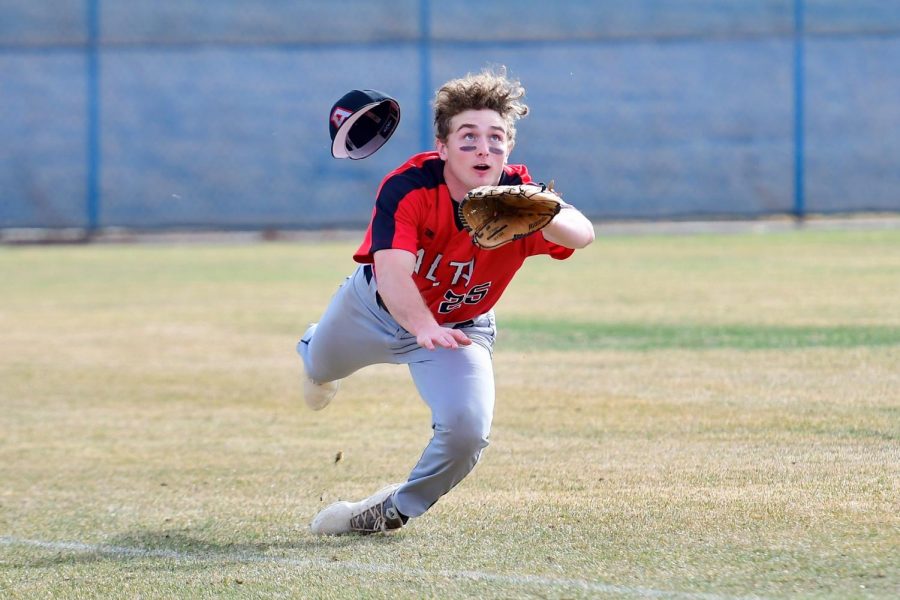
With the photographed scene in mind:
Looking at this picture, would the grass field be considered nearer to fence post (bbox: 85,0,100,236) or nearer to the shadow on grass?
the shadow on grass

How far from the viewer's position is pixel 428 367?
16.1ft

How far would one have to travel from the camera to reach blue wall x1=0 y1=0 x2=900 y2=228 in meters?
18.5

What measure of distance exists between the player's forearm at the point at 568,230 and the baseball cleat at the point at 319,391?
157 cm

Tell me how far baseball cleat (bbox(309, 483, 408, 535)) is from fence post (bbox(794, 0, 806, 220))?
14.9 metres

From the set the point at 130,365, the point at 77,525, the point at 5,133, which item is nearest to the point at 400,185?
the point at 77,525

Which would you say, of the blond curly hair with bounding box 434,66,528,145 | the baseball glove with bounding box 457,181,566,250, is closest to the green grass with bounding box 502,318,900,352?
the blond curly hair with bounding box 434,66,528,145

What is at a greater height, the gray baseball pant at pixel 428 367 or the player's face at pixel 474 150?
the player's face at pixel 474 150

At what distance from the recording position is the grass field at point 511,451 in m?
4.25

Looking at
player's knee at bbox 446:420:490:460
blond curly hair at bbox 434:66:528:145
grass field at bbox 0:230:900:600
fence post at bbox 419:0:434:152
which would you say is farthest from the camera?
fence post at bbox 419:0:434:152

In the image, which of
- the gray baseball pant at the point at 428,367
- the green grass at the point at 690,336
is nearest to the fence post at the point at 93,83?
the green grass at the point at 690,336

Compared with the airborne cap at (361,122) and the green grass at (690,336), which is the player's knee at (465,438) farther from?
the green grass at (690,336)

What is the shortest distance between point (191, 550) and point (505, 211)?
1590 mm

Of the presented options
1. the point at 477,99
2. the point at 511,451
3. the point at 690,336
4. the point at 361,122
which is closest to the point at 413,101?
the point at 690,336

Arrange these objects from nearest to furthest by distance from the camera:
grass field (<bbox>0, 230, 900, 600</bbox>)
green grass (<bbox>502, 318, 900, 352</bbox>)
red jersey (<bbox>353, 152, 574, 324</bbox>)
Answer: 1. grass field (<bbox>0, 230, 900, 600</bbox>)
2. red jersey (<bbox>353, 152, 574, 324</bbox>)
3. green grass (<bbox>502, 318, 900, 352</bbox>)
